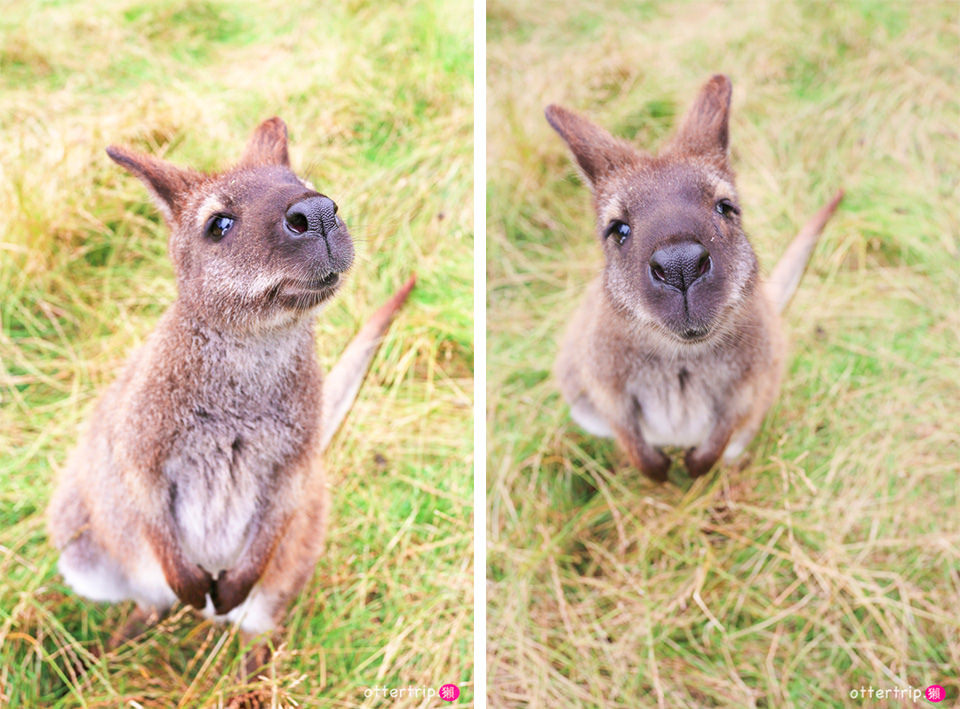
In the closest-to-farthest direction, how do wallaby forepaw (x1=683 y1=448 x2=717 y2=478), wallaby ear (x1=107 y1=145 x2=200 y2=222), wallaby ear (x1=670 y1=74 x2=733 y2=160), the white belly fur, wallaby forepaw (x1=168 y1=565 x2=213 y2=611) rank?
wallaby ear (x1=107 y1=145 x2=200 y2=222), wallaby forepaw (x1=168 y1=565 x2=213 y2=611), wallaby ear (x1=670 y1=74 x2=733 y2=160), the white belly fur, wallaby forepaw (x1=683 y1=448 x2=717 y2=478)

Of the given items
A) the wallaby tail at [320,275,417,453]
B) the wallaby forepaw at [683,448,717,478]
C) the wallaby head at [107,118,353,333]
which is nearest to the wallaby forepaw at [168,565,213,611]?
the wallaby tail at [320,275,417,453]

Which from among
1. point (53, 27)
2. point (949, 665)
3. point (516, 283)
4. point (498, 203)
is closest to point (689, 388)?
point (516, 283)

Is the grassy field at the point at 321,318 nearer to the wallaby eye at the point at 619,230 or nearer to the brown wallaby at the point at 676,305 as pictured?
the brown wallaby at the point at 676,305

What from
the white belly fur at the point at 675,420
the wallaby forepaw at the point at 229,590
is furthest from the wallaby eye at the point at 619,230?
the wallaby forepaw at the point at 229,590

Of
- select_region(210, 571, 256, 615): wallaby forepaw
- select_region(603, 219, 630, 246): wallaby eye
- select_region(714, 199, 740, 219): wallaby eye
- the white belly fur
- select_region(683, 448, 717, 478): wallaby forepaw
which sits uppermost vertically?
select_region(714, 199, 740, 219): wallaby eye

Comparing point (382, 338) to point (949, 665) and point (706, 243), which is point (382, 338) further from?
point (949, 665)

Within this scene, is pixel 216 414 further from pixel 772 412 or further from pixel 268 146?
pixel 772 412

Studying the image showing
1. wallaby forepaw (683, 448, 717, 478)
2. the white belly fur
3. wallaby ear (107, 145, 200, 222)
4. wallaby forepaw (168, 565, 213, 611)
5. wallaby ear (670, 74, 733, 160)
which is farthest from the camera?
wallaby forepaw (683, 448, 717, 478)

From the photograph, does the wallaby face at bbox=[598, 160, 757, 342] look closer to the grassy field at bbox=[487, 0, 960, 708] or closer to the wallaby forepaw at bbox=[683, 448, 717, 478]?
the grassy field at bbox=[487, 0, 960, 708]
